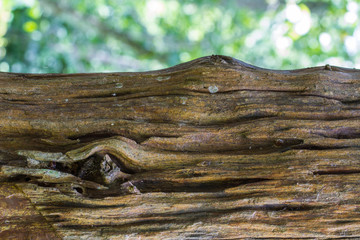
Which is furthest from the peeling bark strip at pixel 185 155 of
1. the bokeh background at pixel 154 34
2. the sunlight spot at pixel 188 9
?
the sunlight spot at pixel 188 9

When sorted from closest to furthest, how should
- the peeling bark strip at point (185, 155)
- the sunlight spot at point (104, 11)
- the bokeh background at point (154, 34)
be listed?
the peeling bark strip at point (185, 155) < the bokeh background at point (154, 34) < the sunlight spot at point (104, 11)

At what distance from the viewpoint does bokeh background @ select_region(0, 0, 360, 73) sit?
19.5ft

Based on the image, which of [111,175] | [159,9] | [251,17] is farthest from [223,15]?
[111,175]

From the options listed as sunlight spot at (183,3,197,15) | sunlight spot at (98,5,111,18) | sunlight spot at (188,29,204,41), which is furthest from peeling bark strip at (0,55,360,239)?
sunlight spot at (188,29,204,41)

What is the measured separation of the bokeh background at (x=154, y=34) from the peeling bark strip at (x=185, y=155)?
399cm

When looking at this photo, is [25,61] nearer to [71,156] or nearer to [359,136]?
[71,156]

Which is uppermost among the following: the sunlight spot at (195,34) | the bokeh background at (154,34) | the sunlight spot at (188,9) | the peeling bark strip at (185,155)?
the sunlight spot at (188,9)

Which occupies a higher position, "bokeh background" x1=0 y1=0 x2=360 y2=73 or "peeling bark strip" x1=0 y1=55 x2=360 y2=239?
"bokeh background" x1=0 y1=0 x2=360 y2=73

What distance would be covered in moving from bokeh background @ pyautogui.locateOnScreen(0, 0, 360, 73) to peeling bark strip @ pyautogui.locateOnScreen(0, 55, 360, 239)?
3.99 meters

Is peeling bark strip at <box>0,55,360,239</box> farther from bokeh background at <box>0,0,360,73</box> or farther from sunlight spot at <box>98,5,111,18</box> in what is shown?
sunlight spot at <box>98,5,111,18</box>

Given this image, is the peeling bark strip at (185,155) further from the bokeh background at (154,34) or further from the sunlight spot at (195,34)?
the sunlight spot at (195,34)

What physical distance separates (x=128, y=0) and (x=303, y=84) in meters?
6.66

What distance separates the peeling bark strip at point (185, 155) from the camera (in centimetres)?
180

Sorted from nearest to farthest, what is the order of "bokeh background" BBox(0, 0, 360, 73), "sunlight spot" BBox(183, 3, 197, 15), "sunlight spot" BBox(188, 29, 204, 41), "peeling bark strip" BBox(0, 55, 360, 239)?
"peeling bark strip" BBox(0, 55, 360, 239) → "bokeh background" BBox(0, 0, 360, 73) → "sunlight spot" BBox(183, 3, 197, 15) → "sunlight spot" BBox(188, 29, 204, 41)
